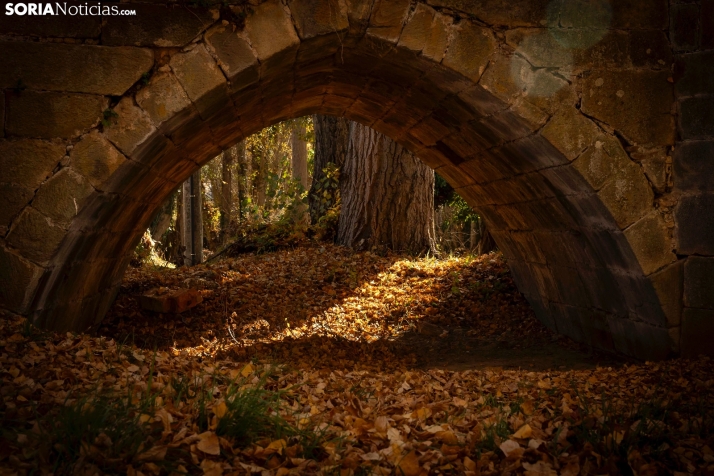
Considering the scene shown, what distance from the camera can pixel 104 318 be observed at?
18.9ft

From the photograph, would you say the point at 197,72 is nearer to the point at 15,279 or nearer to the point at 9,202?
the point at 9,202

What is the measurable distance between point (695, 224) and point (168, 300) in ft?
15.9

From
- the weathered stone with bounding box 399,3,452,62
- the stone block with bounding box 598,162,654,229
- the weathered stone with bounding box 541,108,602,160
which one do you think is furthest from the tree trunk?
the stone block with bounding box 598,162,654,229

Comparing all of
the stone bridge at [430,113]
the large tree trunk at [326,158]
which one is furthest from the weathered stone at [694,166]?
the large tree trunk at [326,158]

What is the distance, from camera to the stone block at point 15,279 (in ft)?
11.5

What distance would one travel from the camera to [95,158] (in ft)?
11.6

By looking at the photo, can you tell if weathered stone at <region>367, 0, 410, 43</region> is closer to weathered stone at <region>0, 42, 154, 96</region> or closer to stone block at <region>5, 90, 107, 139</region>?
weathered stone at <region>0, 42, 154, 96</region>

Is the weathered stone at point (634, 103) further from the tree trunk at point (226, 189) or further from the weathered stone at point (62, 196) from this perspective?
the tree trunk at point (226, 189)

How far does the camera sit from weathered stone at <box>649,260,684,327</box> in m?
4.05

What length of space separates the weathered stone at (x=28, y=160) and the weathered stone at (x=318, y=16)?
1.65m

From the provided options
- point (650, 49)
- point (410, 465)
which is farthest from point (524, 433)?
point (650, 49)

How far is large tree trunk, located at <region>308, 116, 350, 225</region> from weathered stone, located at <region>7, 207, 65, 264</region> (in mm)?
6326

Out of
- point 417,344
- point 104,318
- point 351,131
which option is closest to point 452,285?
point 417,344

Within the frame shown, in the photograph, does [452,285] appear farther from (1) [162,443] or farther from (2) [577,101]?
(1) [162,443]
